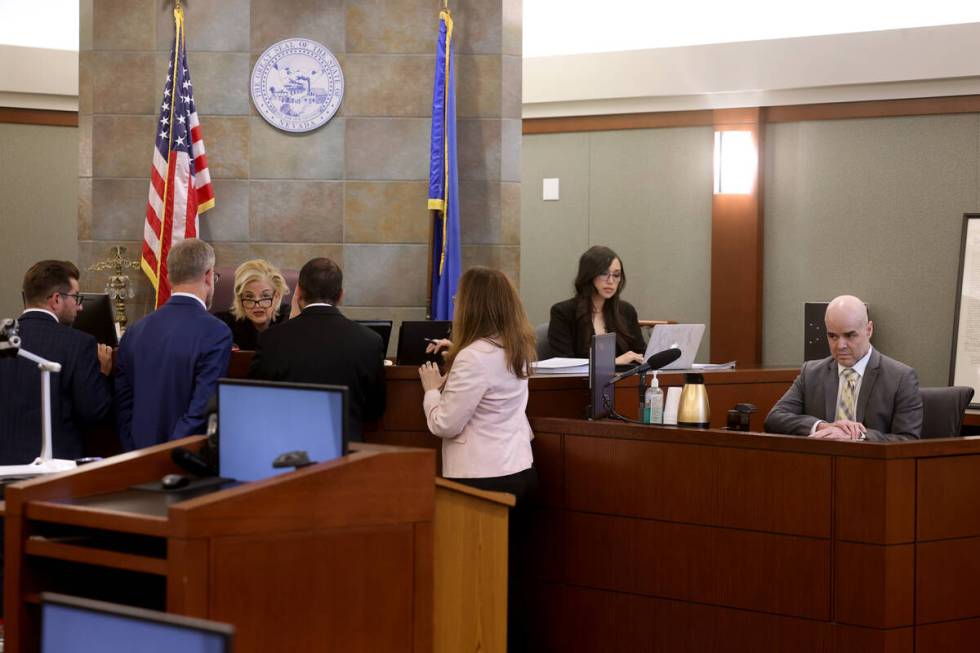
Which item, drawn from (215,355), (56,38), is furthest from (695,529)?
(56,38)

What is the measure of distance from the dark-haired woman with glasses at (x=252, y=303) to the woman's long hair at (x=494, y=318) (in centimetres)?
155

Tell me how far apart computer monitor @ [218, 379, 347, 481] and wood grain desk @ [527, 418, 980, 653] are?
196 cm

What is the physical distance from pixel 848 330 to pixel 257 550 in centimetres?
297

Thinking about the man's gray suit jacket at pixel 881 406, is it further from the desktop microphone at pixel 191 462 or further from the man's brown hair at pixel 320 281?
the desktop microphone at pixel 191 462

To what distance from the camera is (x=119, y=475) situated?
2861 millimetres

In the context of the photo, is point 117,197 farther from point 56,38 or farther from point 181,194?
point 56,38

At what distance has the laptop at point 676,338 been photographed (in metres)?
5.44

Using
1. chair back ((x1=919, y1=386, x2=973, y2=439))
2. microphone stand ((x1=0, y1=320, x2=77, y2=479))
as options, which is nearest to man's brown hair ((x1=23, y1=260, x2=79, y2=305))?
microphone stand ((x1=0, y1=320, x2=77, y2=479))

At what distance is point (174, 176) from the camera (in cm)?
694

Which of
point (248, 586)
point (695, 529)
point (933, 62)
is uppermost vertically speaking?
point (933, 62)

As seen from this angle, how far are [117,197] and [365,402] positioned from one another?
3.50m

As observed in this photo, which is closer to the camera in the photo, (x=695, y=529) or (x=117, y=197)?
(x=695, y=529)

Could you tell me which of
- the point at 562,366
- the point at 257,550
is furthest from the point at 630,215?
the point at 257,550

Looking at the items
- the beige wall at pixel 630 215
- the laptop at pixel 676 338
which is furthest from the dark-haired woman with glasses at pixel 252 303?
the beige wall at pixel 630 215
